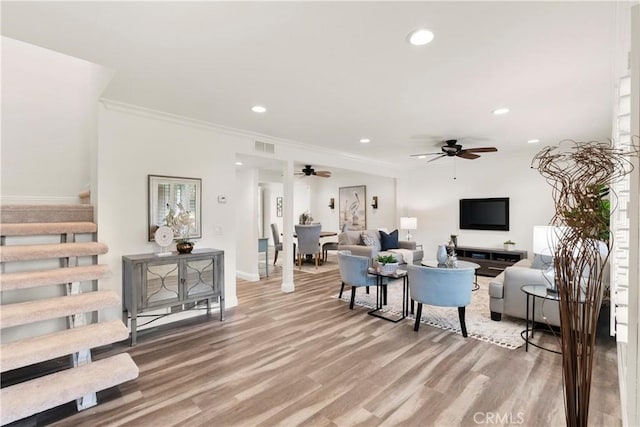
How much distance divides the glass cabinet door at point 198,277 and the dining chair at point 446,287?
2.44m

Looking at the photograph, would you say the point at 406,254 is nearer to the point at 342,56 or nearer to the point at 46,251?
the point at 342,56

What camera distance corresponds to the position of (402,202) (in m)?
7.90

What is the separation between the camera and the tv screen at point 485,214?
6359 mm

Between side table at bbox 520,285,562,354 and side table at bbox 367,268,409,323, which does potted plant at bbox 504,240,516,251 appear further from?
side table at bbox 367,268,409,323

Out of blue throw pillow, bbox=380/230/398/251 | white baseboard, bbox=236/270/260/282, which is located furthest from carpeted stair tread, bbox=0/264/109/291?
blue throw pillow, bbox=380/230/398/251

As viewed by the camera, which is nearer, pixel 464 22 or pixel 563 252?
pixel 563 252

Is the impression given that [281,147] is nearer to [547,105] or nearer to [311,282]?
[311,282]

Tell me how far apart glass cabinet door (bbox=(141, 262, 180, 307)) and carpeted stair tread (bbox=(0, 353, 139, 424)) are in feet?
3.01

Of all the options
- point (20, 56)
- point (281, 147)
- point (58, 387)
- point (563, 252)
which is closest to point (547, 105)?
point (563, 252)

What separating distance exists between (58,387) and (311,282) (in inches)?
161

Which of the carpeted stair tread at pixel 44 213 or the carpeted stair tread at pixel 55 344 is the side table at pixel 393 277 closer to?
the carpeted stair tread at pixel 55 344

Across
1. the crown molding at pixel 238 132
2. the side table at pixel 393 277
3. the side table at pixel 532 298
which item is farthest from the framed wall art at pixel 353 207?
the side table at pixel 532 298

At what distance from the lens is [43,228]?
2.71m

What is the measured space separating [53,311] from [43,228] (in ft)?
3.02
